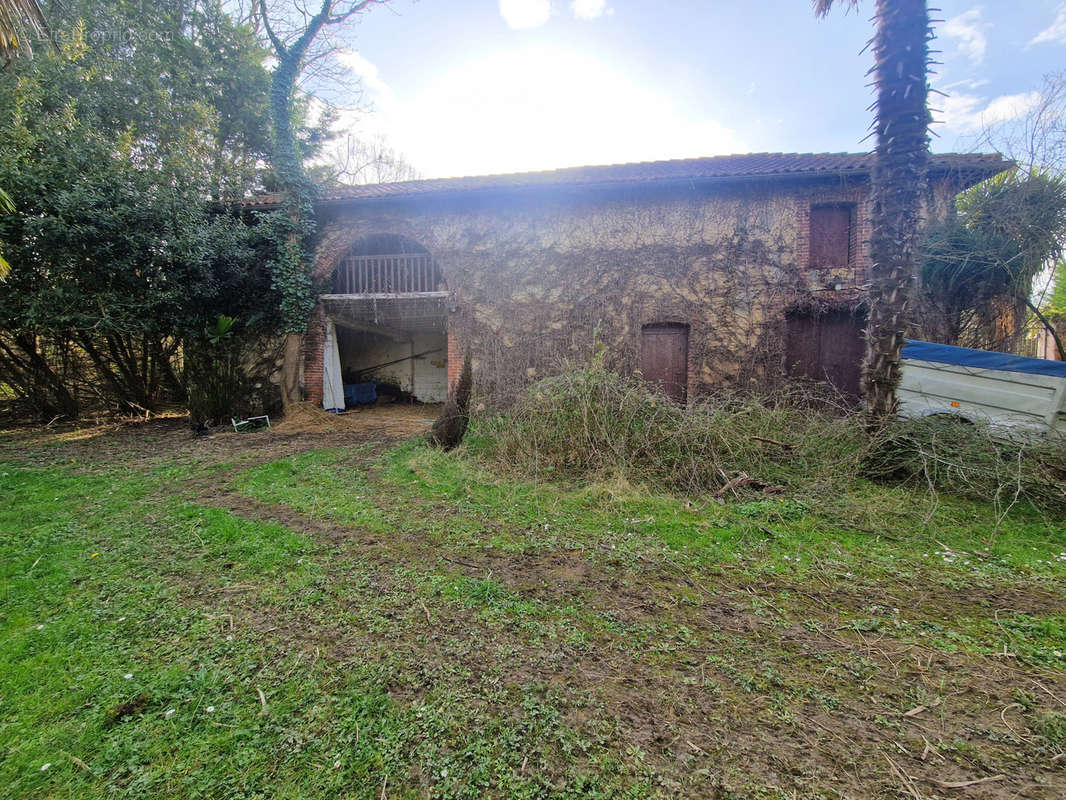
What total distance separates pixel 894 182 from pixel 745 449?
3549 millimetres

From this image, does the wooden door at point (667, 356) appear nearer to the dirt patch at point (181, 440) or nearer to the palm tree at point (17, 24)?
the dirt patch at point (181, 440)

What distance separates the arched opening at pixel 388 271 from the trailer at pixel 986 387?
853 cm

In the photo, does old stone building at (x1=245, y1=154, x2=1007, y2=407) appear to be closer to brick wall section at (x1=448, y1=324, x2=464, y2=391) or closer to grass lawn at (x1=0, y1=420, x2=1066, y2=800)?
brick wall section at (x1=448, y1=324, x2=464, y2=391)

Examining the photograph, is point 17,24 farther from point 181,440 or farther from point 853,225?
point 853,225

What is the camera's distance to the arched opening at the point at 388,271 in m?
9.83

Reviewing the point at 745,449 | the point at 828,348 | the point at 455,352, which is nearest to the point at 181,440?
the point at 455,352

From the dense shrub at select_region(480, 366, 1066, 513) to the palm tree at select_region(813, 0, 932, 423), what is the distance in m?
0.50

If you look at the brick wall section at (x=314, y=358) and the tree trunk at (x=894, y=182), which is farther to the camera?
the brick wall section at (x=314, y=358)

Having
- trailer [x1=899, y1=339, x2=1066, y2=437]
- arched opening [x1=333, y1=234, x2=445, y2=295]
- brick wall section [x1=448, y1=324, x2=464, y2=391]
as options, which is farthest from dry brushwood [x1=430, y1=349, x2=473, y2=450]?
trailer [x1=899, y1=339, x2=1066, y2=437]

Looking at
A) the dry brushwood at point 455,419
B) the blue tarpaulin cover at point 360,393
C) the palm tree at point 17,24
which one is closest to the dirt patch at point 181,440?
the dry brushwood at point 455,419

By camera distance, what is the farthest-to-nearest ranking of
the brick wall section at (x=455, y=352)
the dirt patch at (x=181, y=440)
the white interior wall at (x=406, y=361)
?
the white interior wall at (x=406, y=361) < the brick wall section at (x=455, y=352) < the dirt patch at (x=181, y=440)

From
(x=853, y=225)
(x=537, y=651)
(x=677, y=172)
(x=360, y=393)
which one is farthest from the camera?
(x=360, y=393)

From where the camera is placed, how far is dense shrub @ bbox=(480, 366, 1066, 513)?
4.27m

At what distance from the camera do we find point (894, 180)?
495cm
